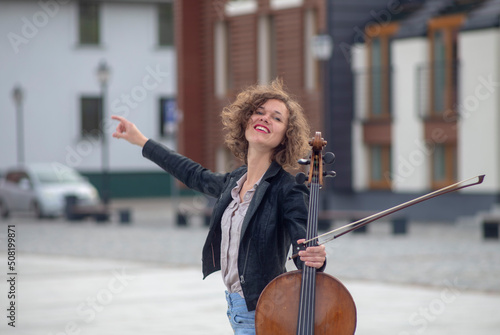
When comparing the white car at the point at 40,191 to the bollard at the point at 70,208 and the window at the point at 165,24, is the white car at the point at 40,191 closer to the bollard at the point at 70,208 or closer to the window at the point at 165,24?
the bollard at the point at 70,208

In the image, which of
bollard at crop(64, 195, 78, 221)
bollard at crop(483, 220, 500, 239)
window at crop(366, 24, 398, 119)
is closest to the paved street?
bollard at crop(483, 220, 500, 239)

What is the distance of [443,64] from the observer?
82.2ft

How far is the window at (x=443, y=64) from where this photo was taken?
81.6ft

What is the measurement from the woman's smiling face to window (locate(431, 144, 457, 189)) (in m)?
21.3

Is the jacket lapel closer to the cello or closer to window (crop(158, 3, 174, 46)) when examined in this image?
the cello

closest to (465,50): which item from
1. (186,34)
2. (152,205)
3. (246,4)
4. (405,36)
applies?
(405,36)

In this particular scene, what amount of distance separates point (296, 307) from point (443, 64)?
2181cm

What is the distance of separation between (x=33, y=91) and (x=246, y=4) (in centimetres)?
1408

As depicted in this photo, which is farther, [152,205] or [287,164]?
[152,205]

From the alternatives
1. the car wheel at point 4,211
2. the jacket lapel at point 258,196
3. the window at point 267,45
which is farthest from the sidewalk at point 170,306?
the car wheel at point 4,211

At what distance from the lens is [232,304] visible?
429cm

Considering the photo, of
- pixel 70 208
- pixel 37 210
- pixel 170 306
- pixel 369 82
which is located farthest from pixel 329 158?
pixel 37 210

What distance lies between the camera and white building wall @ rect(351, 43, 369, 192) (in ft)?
89.2

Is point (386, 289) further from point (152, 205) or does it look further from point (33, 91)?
point (33, 91)
